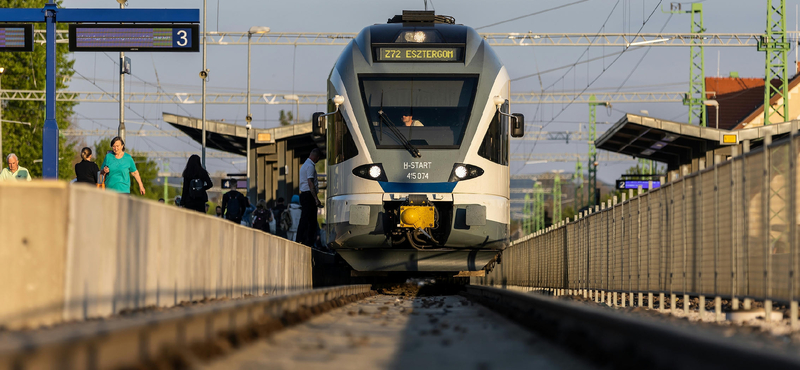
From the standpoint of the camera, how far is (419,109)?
→ 15.1 metres

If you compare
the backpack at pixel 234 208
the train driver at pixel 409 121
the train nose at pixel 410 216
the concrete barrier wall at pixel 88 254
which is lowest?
the concrete barrier wall at pixel 88 254

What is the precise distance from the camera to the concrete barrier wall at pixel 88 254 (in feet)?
20.9

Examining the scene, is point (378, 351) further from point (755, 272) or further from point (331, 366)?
point (755, 272)

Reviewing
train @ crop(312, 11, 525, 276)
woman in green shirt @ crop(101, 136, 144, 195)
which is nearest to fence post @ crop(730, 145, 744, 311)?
train @ crop(312, 11, 525, 276)

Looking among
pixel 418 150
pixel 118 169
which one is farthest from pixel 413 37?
pixel 118 169

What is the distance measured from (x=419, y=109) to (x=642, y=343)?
10.1 meters

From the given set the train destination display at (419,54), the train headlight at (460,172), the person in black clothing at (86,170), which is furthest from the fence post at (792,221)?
the person in black clothing at (86,170)

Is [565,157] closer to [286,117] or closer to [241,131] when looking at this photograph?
[286,117]

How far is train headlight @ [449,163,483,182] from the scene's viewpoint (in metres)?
14.7

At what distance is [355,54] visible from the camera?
1538 cm

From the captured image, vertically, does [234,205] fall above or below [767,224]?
above

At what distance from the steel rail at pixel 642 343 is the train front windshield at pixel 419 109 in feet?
22.7

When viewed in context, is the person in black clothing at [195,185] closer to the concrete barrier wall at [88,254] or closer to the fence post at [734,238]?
the concrete barrier wall at [88,254]

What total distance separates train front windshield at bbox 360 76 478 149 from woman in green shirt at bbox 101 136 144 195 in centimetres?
350
